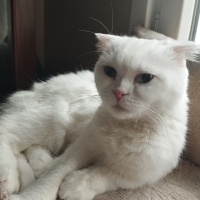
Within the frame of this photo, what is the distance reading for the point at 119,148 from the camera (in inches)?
33.6

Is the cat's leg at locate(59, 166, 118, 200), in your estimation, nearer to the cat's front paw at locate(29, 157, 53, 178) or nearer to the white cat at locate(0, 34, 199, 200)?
the white cat at locate(0, 34, 199, 200)

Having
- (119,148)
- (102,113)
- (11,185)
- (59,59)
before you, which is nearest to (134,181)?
(119,148)

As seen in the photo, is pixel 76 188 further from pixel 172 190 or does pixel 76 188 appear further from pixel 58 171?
pixel 172 190

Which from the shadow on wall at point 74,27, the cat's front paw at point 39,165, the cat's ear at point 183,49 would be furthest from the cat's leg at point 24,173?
the shadow on wall at point 74,27

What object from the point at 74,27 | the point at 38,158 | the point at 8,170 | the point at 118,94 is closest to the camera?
the point at 118,94

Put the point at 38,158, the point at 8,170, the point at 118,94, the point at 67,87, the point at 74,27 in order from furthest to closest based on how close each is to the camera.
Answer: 1. the point at 74,27
2. the point at 67,87
3. the point at 38,158
4. the point at 8,170
5. the point at 118,94

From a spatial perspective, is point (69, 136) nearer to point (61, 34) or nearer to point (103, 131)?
point (103, 131)

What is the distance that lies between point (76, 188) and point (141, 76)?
0.34 metres

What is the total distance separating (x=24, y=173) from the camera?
91 cm

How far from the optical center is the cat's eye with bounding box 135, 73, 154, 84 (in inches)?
29.8

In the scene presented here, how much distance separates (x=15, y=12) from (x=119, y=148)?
2.41ft

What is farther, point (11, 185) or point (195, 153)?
point (195, 153)

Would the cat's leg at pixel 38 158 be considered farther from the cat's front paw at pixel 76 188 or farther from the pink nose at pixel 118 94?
the pink nose at pixel 118 94

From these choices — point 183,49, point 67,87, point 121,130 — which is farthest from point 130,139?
point 67,87
